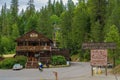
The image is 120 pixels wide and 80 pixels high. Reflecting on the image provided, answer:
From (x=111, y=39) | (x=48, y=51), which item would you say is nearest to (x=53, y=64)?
(x=48, y=51)

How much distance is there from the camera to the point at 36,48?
88.6 m

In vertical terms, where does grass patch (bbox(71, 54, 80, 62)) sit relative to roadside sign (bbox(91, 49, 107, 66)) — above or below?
below

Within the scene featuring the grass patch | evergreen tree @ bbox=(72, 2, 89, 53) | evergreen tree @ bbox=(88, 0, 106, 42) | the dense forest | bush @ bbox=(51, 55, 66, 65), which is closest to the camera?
bush @ bbox=(51, 55, 66, 65)

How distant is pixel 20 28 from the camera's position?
455ft

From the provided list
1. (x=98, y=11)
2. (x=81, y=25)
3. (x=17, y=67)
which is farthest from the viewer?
(x=81, y=25)

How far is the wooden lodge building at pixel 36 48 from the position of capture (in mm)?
87938

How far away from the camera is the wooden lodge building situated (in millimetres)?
87938

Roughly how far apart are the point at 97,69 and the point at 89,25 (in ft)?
187

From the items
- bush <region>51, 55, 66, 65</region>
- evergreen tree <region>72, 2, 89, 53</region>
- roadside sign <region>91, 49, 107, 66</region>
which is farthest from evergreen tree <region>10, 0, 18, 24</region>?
roadside sign <region>91, 49, 107, 66</region>

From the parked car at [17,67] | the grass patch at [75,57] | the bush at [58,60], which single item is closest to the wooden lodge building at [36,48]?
the bush at [58,60]

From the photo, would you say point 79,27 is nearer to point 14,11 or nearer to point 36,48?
point 36,48

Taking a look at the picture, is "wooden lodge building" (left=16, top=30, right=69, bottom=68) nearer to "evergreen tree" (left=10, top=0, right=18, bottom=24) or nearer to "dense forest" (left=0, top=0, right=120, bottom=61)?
"dense forest" (left=0, top=0, right=120, bottom=61)

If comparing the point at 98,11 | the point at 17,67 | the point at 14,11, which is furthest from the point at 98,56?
the point at 14,11

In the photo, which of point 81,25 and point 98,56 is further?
point 81,25
